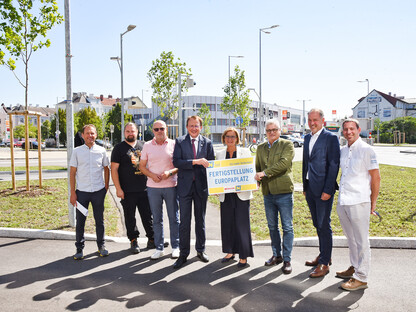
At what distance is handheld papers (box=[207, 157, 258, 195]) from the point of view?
507cm

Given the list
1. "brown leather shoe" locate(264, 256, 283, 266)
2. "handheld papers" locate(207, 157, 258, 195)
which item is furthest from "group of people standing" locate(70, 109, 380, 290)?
"handheld papers" locate(207, 157, 258, 195)

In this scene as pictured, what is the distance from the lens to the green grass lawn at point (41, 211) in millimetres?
6959

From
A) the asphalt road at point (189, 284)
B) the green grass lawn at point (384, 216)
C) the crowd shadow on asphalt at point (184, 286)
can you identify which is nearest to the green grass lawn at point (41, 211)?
the asphalt road at point (189, 284)

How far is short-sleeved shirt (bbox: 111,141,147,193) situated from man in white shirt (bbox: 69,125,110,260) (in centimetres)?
28

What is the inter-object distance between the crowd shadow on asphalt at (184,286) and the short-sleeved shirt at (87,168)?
114 centimetres

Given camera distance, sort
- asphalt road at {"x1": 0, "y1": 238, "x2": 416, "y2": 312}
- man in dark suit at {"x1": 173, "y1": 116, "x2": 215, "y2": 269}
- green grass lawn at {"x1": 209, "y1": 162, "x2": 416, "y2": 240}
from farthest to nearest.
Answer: green grass lawn at {"x1": 209, "y1": 162, "x2": 416, "y2": 240}
man in dark suit at {"x1": 173, "y1": 116, "x2": 215, "y2": 269}
asphalt road at {"x1": 0, "y1": 238, "x2": 416, "y2": 312}

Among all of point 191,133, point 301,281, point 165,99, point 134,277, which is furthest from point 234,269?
point 165,99

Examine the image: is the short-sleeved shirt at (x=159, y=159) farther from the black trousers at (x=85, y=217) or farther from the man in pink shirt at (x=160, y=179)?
the black trousers at (x=85, y=217)

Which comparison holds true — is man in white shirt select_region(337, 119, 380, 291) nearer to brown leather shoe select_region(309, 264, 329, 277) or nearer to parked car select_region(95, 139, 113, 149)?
brown leather shoe select_region(309, 264, 329, 277)

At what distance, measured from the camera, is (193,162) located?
509 cm

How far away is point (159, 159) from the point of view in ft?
17.7

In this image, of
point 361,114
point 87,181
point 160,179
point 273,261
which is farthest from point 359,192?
point 361,114

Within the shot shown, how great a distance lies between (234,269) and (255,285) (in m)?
0.63

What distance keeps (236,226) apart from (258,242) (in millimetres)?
1048
